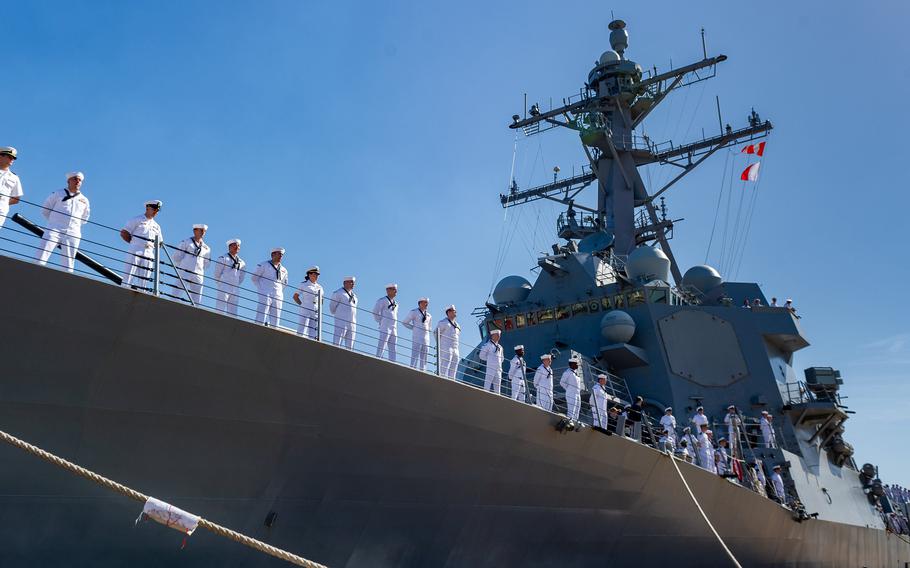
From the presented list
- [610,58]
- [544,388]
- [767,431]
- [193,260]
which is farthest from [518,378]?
[610,58]

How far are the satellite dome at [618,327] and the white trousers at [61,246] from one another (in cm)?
909

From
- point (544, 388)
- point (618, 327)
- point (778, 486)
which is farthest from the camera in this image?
point (618, 327)

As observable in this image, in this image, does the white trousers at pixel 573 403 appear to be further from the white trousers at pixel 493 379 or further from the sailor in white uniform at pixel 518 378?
the white trousers at pixel 493 379

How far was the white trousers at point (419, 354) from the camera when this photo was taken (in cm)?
768

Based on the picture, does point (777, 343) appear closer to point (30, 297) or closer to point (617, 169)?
point (617, 169)

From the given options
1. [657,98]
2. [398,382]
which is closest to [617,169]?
[657,98]

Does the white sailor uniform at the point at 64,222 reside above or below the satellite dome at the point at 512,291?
below

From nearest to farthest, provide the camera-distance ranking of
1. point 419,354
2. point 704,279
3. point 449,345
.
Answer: point 419,354
point 449,345
point 704,279

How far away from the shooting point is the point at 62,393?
194 inches

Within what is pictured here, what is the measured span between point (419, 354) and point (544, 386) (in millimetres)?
1889

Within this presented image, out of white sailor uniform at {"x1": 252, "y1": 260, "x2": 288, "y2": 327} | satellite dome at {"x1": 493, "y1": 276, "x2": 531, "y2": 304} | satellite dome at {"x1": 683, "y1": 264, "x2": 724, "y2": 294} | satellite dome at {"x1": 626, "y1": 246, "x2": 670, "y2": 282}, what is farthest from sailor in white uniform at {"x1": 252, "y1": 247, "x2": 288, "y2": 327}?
satellite dome at {"x1": 683, "y1": 264, "x2": 724, "y2": 294}

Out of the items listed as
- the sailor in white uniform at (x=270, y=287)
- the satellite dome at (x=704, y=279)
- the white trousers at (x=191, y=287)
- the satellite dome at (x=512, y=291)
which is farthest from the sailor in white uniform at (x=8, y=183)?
the satellite dome at (x=704, y=279)

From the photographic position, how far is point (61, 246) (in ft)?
17.6

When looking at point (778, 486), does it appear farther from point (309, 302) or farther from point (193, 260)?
point (193, 260)
